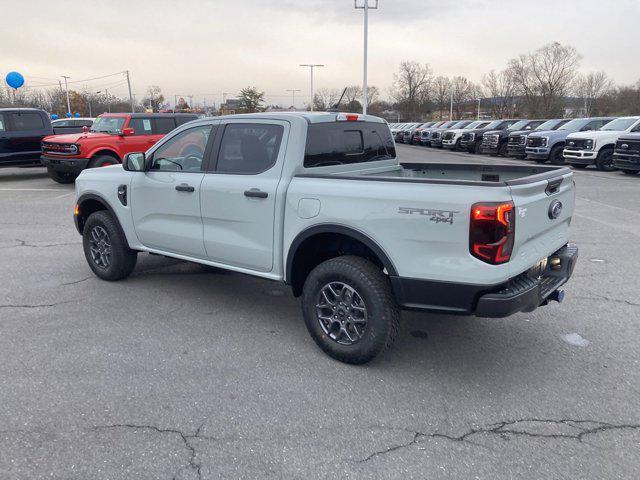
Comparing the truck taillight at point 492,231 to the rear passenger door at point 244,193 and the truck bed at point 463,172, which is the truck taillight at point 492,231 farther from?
the rear passenger door at point 244,193

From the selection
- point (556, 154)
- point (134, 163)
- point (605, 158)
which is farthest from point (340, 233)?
point (556, 154)

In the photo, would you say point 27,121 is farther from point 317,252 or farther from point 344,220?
point 344,220

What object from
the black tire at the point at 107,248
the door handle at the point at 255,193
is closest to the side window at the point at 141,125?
the black tire at the point at 107,248

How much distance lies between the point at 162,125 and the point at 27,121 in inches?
157

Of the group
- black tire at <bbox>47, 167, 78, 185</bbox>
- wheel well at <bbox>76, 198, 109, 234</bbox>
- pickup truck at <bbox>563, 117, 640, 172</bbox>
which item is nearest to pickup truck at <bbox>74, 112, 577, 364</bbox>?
wheel well at <bbox>76, 198, 109, 234</bbox>

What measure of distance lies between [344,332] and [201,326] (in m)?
1.38

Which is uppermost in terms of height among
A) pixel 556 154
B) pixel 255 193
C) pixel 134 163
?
pixel 134 163

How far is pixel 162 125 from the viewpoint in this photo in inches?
548

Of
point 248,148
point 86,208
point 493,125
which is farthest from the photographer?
point 493,125

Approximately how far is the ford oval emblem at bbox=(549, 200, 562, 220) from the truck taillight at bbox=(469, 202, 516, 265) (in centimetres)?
64

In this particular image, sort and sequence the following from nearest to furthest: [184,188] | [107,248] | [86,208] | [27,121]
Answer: [184,188]
[107,248]
[86,208]
[27,121]

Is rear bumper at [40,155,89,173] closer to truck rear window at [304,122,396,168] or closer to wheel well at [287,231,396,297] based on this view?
truck rear window at [304,122,396,168]

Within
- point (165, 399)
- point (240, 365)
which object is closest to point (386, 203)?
point (240, 365)

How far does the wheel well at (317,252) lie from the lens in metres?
3.81
